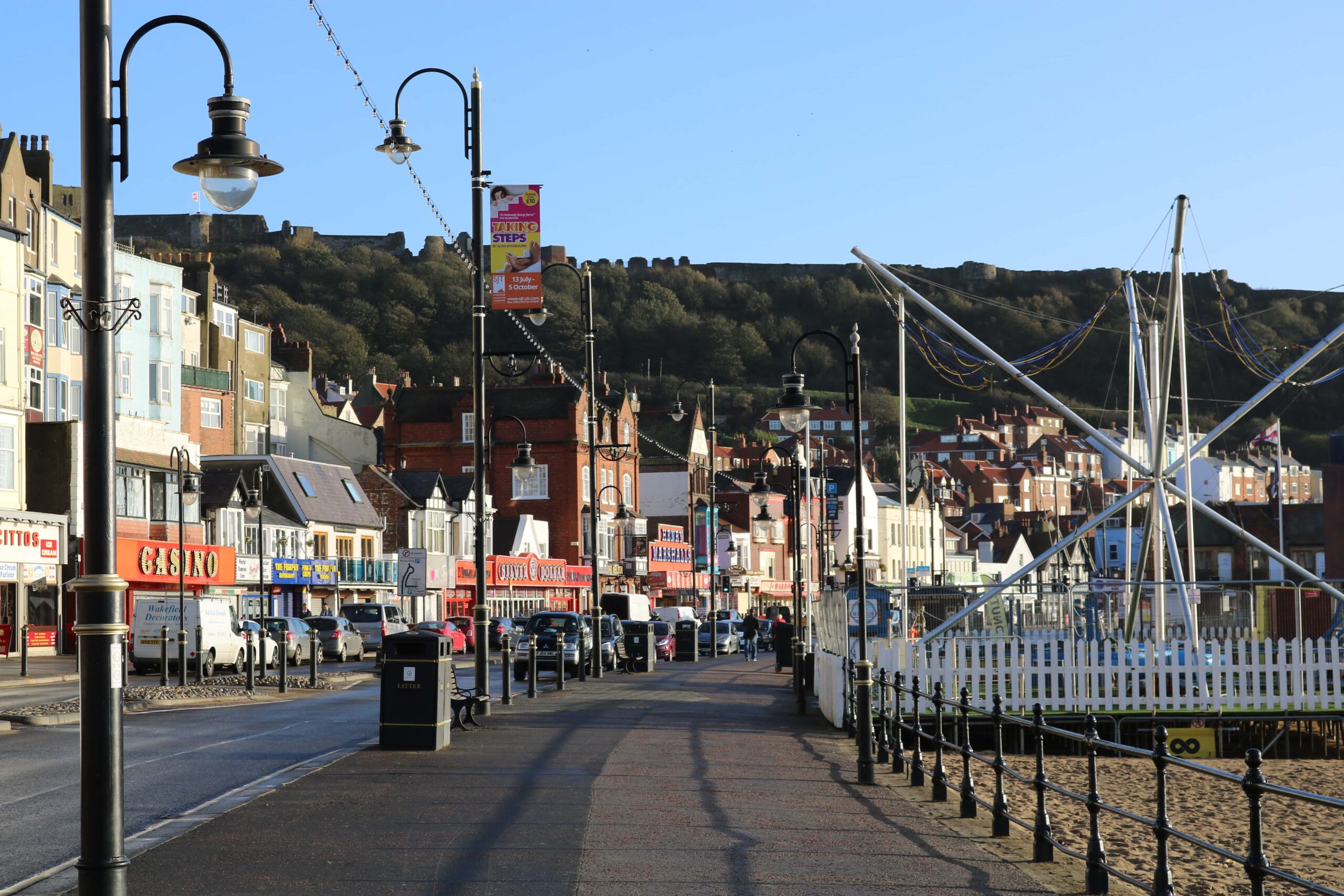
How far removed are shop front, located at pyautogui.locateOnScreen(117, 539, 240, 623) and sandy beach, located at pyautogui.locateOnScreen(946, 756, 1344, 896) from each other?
35.1 meters

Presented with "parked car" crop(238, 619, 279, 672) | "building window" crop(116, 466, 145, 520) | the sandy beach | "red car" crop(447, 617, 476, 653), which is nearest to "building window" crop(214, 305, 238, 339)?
"building window" crop(116, 466, 145, 520)

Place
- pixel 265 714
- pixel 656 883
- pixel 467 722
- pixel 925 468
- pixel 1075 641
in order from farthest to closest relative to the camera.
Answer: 1. pixel 925 468
2. pixel 265 714
3. pixel 1075 641
4. pixel 467 722
5. pixel 656 883

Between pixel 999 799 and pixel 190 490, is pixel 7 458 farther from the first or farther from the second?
pixel 999 799

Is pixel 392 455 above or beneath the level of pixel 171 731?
above

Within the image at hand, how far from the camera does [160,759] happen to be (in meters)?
17.4

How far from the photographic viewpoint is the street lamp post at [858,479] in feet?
51.4

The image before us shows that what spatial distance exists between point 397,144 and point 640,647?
73.0 feet

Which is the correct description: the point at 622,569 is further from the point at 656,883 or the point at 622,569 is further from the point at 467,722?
the point at 656,883

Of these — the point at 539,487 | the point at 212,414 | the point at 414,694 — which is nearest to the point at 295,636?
the point at 414,694

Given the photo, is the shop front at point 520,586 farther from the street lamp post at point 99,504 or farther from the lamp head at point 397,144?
Result: the street lamp post at point 99,504

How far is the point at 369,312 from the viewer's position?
155125 millimetres

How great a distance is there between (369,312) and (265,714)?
437 feet

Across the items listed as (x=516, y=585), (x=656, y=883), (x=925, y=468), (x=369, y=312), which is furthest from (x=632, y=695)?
(x=369, y=312)

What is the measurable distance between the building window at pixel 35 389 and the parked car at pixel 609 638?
65.5ft
